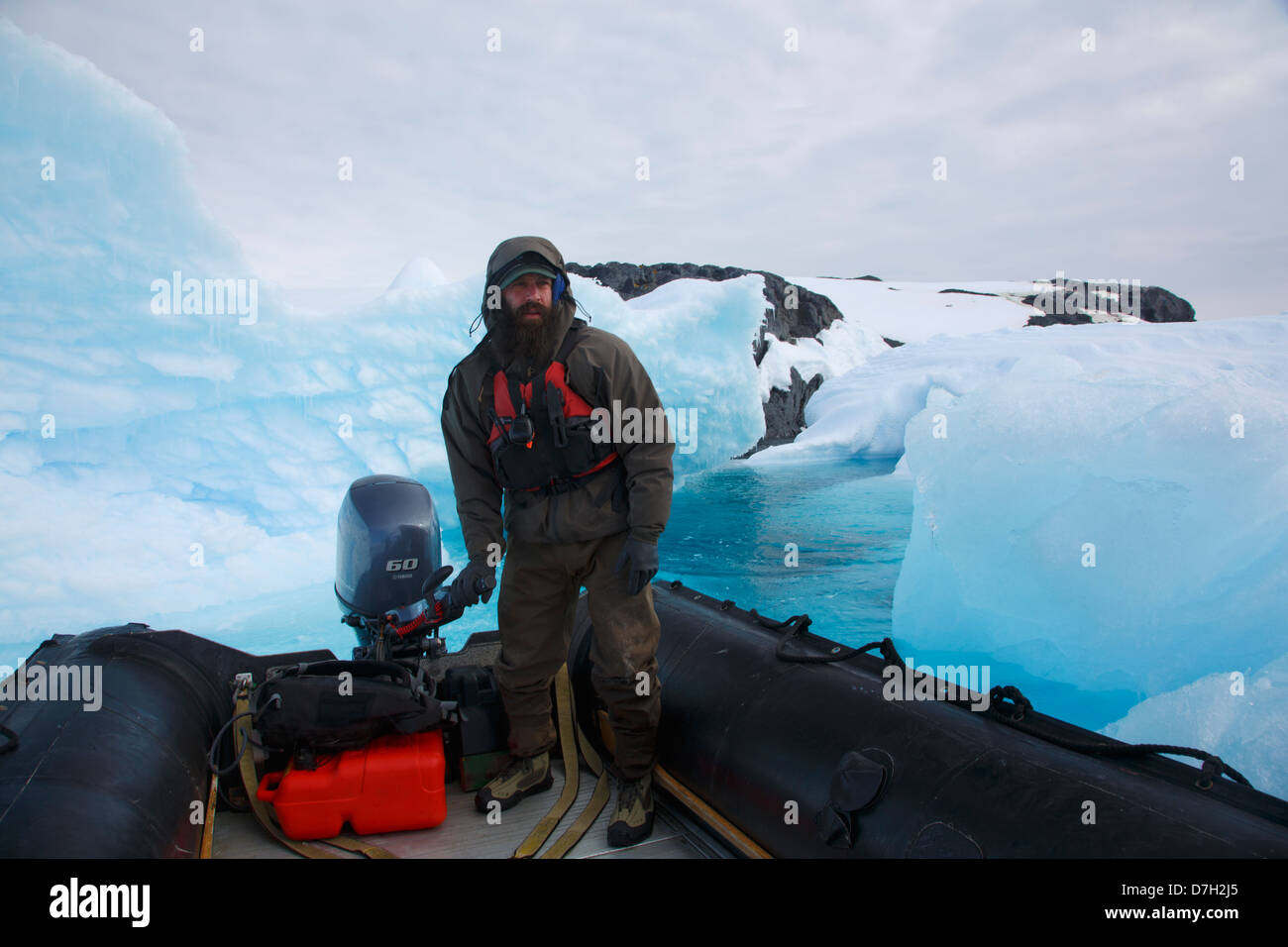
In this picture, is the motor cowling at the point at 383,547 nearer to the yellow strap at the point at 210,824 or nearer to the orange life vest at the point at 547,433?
the yellow strap at the point at 210,824

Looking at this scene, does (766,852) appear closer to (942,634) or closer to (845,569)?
(942,634)

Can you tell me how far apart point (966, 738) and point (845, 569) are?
6.26 metres

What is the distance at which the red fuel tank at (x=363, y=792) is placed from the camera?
80.7 inches

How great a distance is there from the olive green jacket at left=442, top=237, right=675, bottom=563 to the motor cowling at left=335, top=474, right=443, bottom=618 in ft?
2.52

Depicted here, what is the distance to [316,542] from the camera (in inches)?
281

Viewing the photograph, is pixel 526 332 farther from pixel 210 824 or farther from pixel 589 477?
pixel 210 824

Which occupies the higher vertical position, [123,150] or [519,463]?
[123,150]

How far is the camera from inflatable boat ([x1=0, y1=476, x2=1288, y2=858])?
1.46m

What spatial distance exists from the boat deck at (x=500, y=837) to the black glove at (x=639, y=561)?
719mm

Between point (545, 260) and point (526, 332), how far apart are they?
0.69ft

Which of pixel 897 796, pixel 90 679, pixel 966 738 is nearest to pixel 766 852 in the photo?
pixel 897 796
